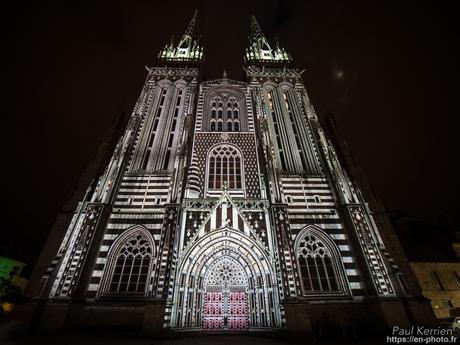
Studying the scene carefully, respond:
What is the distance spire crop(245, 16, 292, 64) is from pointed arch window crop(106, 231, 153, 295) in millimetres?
28244

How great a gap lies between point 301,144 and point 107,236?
18.8 m

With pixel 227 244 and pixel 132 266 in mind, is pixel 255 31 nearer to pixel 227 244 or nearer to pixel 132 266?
pixel 227 244

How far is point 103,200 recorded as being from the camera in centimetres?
1541

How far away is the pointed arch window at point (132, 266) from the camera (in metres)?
13.5

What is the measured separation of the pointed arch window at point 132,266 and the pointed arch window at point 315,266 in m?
10.5

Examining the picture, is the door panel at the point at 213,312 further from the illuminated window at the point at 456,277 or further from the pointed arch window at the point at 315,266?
the illuminated window at the point at 456,277

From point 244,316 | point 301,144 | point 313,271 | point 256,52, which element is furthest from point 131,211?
point 256,52

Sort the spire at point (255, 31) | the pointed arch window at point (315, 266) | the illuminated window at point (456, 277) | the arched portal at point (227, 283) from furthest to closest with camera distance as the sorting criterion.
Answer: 1. the spire at point (255, 31)
2. the illuminated window at point (456, 277)
3. the pointed arch window at point (315, 266)
4. the arched portal at point (227, 283)

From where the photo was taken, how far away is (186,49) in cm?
3494

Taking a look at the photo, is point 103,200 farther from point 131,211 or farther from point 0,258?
point 0,258

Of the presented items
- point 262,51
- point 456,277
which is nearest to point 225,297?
point 456,277

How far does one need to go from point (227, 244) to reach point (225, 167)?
7.55 metres

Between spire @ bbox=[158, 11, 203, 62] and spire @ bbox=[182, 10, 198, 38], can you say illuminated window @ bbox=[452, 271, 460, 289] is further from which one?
spire @ bbox=[182, 10, 198, 38]

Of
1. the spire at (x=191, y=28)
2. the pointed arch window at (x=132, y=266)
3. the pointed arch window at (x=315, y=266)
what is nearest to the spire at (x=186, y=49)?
the spire at (x=191, y=28)
